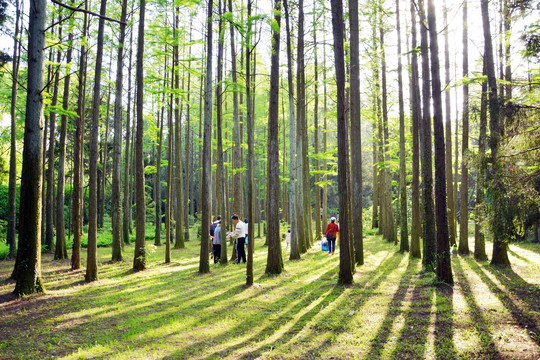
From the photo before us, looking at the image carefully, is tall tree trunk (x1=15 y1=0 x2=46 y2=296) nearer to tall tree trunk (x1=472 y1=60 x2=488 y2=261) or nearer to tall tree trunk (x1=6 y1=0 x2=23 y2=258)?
tall tree trunk (x1=6 y1=0 x2=23 y2=258)

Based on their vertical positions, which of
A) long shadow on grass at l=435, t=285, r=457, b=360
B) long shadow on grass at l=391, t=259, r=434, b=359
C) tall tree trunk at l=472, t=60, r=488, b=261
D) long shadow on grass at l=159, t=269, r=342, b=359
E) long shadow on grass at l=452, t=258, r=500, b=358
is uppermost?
tall tree trunk at l=472, t=60, r=488, b=261

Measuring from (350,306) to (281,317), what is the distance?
1489mm

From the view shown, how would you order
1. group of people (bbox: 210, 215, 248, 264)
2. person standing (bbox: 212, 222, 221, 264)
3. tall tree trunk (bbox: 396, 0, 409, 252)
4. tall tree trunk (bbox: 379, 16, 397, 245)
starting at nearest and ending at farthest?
group of people (bbox: 210, 215, 248, 264) < person standing (bbox: 212, 222, 221, 264) < tall tree trunk (bbox: 396, 0, 409, 252) < tall tree trunk (bbox: 379, 16, 397, 245)

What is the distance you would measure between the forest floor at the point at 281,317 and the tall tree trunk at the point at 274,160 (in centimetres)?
69

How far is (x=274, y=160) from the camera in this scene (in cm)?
985

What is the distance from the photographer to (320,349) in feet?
16.2

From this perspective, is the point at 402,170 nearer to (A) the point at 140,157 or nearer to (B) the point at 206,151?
(B) the point at 206,151

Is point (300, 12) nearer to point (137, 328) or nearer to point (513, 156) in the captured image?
point (513, 156)

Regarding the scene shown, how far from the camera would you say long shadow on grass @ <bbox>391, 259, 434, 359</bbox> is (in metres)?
4.70

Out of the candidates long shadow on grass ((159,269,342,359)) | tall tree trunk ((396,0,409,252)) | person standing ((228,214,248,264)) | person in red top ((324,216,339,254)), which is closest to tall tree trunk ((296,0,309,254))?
person in red top ((324,216,339,254))

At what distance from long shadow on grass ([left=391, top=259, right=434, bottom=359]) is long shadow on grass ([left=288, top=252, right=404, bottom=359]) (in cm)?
92

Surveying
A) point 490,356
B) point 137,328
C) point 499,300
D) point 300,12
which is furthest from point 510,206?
point 300,12

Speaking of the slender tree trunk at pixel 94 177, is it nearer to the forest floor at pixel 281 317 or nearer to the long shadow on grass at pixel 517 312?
the forest floor at pixel 281 317

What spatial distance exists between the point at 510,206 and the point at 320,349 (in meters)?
6.05
